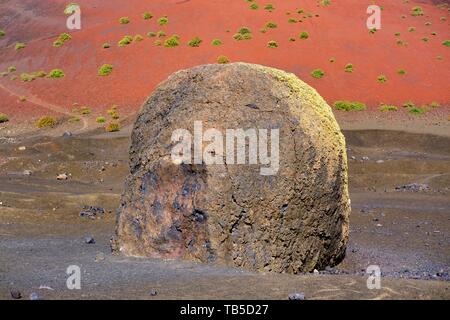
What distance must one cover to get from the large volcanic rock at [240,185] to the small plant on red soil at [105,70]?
99.6 feet

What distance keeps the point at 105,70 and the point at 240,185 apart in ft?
Answer: 106

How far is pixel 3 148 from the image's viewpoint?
26.2m

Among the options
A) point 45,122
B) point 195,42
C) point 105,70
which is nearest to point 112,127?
point 45,122

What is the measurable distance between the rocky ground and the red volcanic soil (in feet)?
28.9

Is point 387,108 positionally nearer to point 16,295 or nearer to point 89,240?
point 89,240

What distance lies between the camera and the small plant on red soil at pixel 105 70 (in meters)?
39.3

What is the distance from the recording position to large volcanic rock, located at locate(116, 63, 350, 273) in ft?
28.3

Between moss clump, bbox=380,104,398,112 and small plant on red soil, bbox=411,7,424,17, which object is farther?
small plant on red soil, bbox=411,7,424,17

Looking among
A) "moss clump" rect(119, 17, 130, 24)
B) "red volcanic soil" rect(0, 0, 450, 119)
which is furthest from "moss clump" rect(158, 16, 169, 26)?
"moss clump" rect(119, 17, 130, 24)

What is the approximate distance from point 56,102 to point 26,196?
22.3 metres

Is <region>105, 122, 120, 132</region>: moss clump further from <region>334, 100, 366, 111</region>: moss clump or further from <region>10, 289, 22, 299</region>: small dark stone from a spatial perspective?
<region>10, 289, 22, 299</region>: small dark stone

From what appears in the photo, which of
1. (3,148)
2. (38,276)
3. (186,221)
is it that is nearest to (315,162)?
(186,221)
